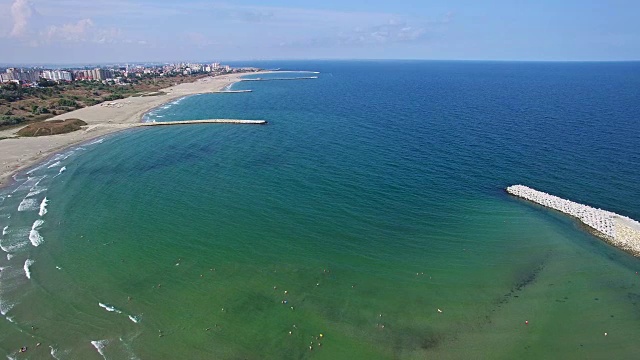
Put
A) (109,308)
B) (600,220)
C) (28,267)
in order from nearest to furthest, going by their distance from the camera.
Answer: (109,308), (28,267), (600,220)

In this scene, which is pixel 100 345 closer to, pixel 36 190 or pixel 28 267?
pixel 28 267

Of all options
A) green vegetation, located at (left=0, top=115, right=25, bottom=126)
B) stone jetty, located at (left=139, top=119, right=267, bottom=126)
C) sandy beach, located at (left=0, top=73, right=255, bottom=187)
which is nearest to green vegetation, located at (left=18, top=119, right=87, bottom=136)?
sandy beach, located at (left=0, top=73, right=255, bottom=187)

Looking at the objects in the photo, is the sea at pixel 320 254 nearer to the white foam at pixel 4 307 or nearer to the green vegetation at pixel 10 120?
the white foam at pixel 4 307

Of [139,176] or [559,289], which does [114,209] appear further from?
[559,289]

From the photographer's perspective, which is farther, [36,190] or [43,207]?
[36,190]

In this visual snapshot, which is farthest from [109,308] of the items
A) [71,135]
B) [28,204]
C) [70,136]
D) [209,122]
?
[209,122]

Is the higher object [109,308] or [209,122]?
[209,122]

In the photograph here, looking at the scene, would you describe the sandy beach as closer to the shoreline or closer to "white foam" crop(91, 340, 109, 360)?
the shoreline
